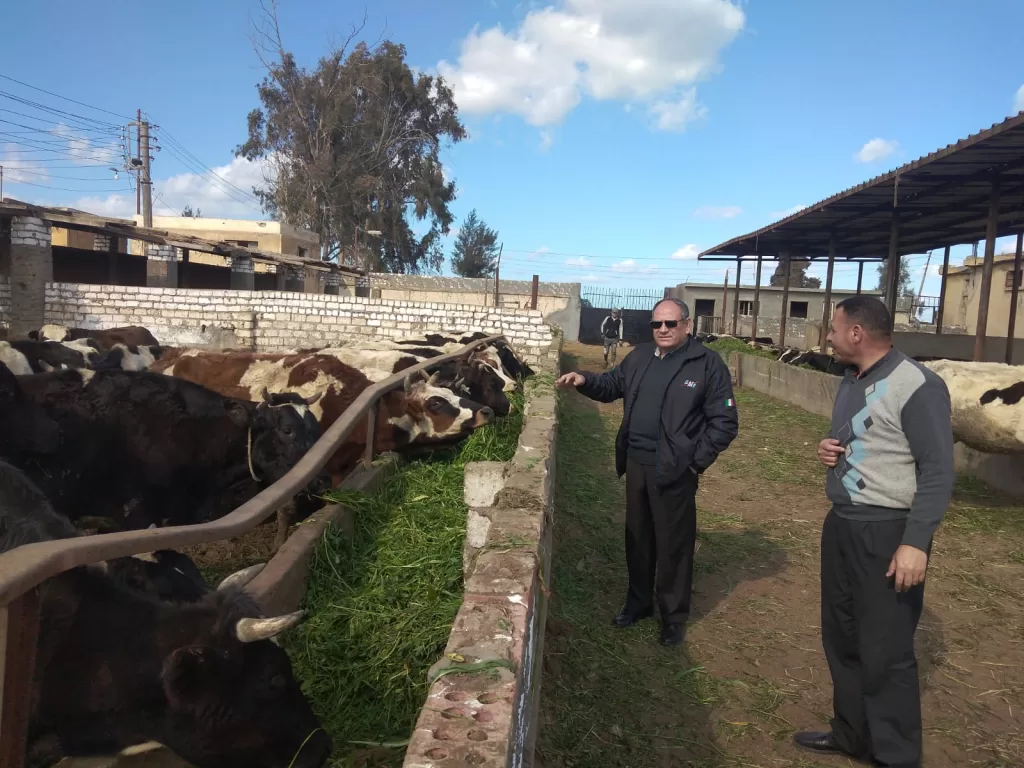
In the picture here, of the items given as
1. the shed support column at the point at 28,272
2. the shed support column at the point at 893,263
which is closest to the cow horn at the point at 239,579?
the shed support column at the point at 893,263

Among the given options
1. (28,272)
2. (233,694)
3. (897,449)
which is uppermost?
(28,272)

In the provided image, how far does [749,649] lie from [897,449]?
1736mm

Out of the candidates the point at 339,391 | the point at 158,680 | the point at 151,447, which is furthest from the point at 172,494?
the point at 158,680

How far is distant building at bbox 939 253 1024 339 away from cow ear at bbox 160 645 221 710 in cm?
2094

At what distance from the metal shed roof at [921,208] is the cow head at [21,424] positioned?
8994mm

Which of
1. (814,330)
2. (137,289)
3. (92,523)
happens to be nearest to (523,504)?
(92,523)

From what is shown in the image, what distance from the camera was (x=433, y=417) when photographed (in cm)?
680

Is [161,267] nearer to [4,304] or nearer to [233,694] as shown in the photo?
[4,304]

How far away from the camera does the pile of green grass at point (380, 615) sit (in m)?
2.90

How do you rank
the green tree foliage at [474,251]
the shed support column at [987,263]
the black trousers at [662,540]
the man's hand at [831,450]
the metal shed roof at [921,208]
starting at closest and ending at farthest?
the man's hand at [831,450] < the black trousers at [662,540] < the metal shed roof at [921,208] < the shed support column at [987,263] < the green tree foliage at [474,251]

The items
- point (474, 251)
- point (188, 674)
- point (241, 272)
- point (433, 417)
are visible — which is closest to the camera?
point (188, 674)

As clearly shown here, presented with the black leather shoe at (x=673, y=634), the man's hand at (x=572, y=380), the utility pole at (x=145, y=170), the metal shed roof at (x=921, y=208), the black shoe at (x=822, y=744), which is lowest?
the black shoe at (x=822, y=744)

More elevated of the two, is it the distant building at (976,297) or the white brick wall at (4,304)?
the distant building at (976,297)

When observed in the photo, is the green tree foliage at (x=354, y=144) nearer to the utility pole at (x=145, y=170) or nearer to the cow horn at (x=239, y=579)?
the utility pole at (x=145, y=170)
